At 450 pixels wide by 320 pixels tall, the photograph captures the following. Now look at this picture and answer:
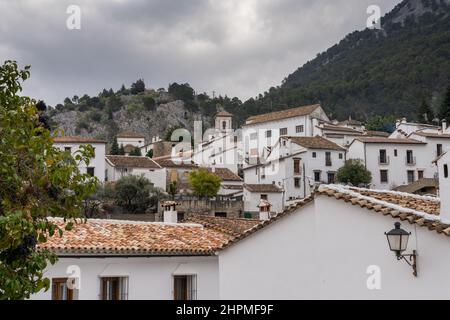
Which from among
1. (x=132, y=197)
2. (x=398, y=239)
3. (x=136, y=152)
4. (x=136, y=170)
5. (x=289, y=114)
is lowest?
(x=398, y=239)

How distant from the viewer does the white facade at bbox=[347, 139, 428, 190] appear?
56.7m

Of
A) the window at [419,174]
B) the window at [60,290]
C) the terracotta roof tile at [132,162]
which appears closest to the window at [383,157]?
the window at [419,174]

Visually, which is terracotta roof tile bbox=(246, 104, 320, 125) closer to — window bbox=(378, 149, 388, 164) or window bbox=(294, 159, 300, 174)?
window bbox=(378, 149, 388, 164)

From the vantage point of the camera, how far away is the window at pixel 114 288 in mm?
15539

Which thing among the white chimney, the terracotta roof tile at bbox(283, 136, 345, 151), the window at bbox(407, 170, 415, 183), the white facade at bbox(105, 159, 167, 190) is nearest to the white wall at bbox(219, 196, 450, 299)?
the white chimney

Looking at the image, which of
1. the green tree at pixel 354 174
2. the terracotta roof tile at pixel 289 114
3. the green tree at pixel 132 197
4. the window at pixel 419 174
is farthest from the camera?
the terracotta roof tile at pixel 289 114

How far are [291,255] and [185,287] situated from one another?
5.95 meters

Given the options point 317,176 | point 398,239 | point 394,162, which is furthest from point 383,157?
point 398,239

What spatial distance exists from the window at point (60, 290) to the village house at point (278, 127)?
183 ft

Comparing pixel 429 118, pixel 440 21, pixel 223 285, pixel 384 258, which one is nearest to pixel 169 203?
pixel 223 285

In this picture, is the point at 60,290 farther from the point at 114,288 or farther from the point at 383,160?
the point at 383,160

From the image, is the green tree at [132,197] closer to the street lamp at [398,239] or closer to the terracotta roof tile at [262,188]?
the terracotta roof tile at [262,188]

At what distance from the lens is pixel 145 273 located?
634 inches
